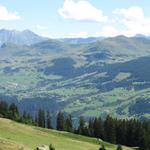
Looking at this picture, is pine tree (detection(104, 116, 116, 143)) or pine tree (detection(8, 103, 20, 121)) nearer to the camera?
pine tree (detection(8, 103, 20, 121))

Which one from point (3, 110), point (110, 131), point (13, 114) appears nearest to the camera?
point (110, 131)

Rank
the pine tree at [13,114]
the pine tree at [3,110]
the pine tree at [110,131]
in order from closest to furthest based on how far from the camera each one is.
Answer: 1. the pine tree at [13,114]
2. the pine tree at [110,131]
3. the pine tree at [3,110]

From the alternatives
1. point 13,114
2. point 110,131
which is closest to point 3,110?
point 13,114

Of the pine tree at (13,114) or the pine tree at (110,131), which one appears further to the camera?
the pine tree at (110,131)

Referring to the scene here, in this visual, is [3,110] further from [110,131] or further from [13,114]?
[110,131]

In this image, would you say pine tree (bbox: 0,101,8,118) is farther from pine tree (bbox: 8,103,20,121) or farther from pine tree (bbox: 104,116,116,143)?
pine tree (bbox: 104,116,116,143)

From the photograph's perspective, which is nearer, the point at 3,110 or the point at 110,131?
the point at 110,131

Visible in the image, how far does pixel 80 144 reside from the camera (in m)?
124

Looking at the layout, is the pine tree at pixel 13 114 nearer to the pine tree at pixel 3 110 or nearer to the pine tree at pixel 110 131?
the pine tree at pixel 3 110

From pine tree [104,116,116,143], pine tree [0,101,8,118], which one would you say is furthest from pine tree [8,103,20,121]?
pine tree [104,116,116,143]

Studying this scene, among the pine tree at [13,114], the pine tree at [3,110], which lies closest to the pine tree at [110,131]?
the pine tree at [13,114]

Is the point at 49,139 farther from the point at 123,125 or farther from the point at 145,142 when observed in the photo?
the point at 123,125

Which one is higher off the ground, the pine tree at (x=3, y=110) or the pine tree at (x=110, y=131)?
the pine tree at (x=3, y=110)

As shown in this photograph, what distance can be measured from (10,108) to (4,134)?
87058 millimetres
